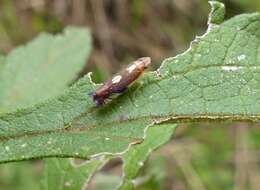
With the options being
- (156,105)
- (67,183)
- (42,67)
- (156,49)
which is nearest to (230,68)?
(156,105)

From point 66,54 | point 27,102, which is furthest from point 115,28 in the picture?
point 27,102

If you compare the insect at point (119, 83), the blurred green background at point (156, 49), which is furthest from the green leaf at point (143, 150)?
the blurred green background at point (156, 49)

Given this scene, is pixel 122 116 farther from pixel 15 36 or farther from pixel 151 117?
pixel 15 36

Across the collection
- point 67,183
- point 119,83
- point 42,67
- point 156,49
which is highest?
point 156,49

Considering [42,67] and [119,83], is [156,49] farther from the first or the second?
[119,83]

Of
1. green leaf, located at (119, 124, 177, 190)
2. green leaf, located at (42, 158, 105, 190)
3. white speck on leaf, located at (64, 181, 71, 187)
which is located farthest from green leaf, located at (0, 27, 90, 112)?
green leaf, located at (119, 124, 177, 190)

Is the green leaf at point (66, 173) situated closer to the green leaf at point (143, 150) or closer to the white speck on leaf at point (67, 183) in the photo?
the white speck on leaf at point (67, 183)
